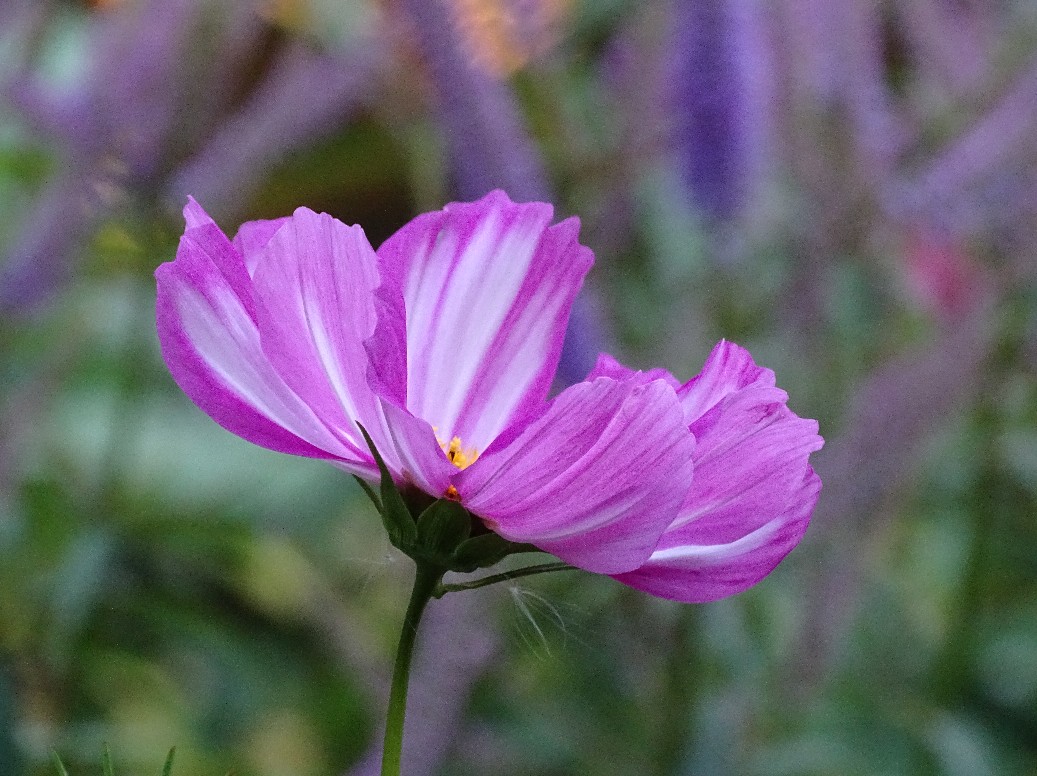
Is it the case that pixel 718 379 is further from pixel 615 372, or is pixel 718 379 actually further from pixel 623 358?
pixel 623 358

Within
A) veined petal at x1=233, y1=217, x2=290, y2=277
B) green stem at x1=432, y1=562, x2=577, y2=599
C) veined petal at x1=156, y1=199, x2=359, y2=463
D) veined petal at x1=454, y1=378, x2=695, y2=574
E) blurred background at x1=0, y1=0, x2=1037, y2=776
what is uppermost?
blurred background at x1=0, y1=0, x2=1037, y2=776

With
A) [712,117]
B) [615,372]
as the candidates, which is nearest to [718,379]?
[615,372]

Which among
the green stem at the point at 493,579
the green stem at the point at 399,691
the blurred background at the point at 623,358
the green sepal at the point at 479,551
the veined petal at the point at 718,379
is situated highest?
the blurred background at the point at 623,358

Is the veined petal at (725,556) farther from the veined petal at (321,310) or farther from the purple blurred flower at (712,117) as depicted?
the purple blurred flower at (712,117)

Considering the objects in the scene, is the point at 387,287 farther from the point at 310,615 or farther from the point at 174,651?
the point at 174,651

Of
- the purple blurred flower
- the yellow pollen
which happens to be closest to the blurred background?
the purple blurred flower

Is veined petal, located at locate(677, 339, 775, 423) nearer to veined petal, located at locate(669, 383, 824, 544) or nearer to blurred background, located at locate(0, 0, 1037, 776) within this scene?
veined petal, located at locate(669, 383, 824, 544)

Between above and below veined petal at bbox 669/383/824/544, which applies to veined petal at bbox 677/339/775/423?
above

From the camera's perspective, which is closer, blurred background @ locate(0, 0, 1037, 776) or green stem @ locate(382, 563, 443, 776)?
green stem @ locate(382, 563, 443, 776)

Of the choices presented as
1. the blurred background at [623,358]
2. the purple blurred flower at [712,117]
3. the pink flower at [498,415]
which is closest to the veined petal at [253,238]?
the pink flower at [498,415]
